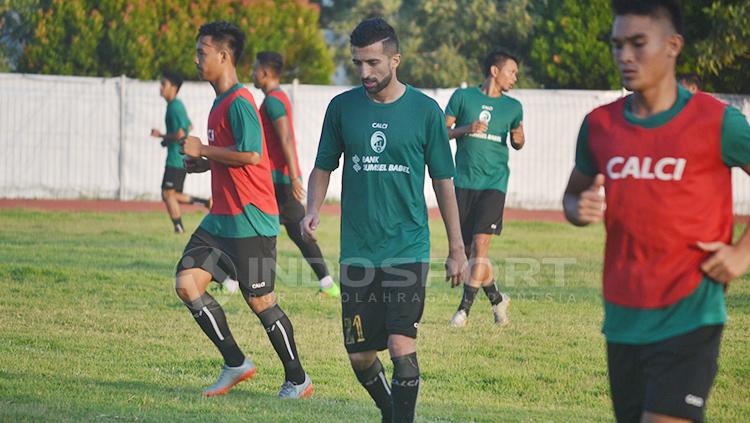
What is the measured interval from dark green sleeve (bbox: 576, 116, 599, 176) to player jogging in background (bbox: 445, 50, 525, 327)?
20.1 ft

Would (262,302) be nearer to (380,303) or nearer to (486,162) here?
(380,303)

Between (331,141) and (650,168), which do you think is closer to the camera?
(650,168)

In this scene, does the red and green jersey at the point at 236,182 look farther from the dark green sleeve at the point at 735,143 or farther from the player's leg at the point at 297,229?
the player's leg at the point at 297,229

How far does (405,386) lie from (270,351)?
353 cm

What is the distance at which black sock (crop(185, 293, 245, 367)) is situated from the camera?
25.7 feet

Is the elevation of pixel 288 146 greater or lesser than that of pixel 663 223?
lesser

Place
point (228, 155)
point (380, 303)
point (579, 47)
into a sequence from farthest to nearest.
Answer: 1. point (579, 47)
2. point (228, 155)
3. point (380, 303)

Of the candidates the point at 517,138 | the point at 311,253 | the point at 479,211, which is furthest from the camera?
the point at 311,253

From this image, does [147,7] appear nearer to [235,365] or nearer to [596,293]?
[596,293]

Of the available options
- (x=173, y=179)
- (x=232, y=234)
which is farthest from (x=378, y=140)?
(x=173, y=179)

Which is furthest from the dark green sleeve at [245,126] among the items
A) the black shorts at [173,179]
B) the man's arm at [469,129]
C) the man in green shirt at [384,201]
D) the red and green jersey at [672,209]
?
the black shorts at [173,179]

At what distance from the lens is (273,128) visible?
1198 cm

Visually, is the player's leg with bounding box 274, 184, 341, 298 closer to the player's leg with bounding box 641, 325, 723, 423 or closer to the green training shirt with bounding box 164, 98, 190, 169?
the green training shirt with bounding box 164, 98, 190, 169

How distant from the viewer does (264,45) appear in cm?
3155
